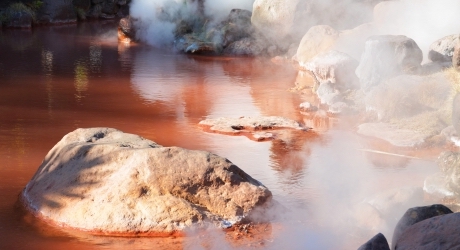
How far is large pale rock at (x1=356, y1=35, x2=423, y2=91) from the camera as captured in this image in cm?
1191

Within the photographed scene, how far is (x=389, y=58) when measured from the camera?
11.9 m

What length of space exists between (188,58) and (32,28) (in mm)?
9329

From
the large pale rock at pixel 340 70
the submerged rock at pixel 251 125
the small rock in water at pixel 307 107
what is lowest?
the submerged rock at pixel 251 125

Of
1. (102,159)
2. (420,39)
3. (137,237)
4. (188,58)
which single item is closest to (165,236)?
(137,237)

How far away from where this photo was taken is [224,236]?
6.03 m

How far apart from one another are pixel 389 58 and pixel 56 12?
1897 centimetres

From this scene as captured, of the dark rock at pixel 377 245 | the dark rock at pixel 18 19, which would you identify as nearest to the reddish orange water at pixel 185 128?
the dark rock at pixel 377 245

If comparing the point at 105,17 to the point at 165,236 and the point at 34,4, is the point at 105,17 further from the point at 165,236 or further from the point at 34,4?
the point at 165,236

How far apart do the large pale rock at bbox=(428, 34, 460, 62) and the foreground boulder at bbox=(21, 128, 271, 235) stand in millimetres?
7457

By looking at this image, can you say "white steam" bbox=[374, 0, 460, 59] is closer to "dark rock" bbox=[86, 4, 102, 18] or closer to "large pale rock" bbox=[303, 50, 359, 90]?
"large pale rock" bbox=[303, 50, 359, 90]

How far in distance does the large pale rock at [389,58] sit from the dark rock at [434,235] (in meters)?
8.48

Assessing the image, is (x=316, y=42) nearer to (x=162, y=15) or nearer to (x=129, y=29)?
(x=162, y=15)

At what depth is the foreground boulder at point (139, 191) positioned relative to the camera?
6.04 metres

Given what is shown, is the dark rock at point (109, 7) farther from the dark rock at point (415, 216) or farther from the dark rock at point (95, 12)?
the dark rock at point (415, 216)
